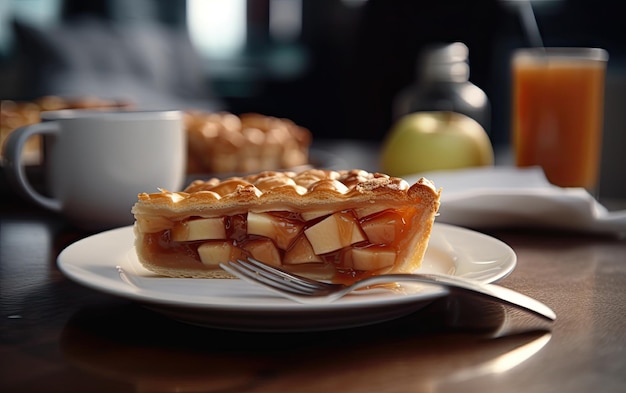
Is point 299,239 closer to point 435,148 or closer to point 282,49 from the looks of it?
point 435,148

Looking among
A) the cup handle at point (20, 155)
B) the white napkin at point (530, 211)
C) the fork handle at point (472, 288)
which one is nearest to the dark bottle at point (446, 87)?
the white napkin at point (530, 211)

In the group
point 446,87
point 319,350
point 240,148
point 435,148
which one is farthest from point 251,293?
point 446,87

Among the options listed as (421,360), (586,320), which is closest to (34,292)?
(421,360)

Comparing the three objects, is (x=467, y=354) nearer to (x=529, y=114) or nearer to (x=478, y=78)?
(x=529, y=114)

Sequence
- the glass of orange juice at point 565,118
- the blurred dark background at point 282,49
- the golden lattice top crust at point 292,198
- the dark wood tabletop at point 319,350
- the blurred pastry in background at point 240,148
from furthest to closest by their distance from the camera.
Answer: the blurred dark background at point 282,49 → the blurred pastry in background at point 240,148 → the glass of orange juice at point 565,118 → the golden lattice top crust at point 292,198 → the dark wood tabletop at point 319,350

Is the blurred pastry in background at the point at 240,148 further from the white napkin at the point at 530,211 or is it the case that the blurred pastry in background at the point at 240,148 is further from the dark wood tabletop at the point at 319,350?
the dark wood tabletop at the point at 319,350

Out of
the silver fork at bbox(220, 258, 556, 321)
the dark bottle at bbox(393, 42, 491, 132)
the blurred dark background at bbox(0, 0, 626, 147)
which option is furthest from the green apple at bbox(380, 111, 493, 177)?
the silver fork at bbox(220, 258, 556, 321)

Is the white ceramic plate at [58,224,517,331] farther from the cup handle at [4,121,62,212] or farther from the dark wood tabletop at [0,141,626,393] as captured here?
the cup handle at [4,121,62,212]
